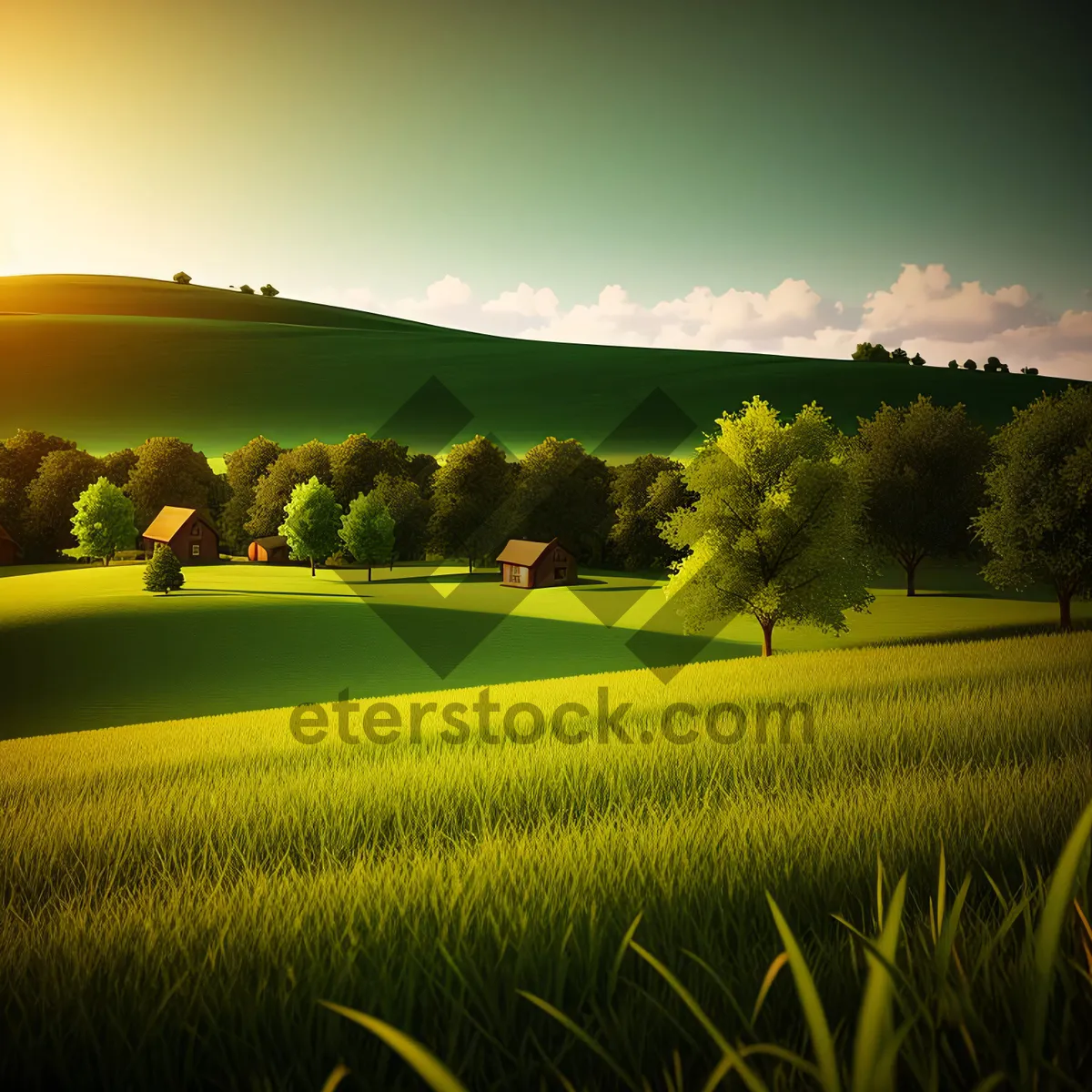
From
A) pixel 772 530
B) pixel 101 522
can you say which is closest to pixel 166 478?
pixel 101 522

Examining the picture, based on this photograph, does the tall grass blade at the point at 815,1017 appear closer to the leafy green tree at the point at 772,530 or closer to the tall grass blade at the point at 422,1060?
the tall grass blade at the point at 422,1060

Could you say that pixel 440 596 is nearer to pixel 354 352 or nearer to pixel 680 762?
pixel 680 762

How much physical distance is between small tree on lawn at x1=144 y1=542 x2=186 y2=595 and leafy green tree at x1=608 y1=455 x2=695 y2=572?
27.8 metres

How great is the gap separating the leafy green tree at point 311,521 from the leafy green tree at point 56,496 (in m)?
15.0

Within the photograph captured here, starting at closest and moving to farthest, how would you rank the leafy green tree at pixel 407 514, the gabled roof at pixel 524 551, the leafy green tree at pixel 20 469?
the gabled roof at pixel 524 551
the leafy green tree at pixel 20 469
the leafy green tree at pixel 407 514

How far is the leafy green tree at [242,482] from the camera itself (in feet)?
193

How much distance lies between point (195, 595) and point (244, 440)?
45.2 meters

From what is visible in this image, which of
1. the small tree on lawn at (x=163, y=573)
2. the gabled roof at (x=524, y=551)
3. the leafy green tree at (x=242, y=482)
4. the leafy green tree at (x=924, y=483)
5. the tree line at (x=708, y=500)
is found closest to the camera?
the tree line at (x=708, y=500)

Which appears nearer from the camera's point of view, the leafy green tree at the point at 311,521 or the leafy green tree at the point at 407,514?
the leafy green tree at the point at 311,521

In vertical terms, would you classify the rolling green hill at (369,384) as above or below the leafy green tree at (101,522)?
above

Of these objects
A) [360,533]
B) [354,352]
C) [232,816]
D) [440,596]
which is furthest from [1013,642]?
[354,352]

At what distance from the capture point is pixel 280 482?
5741 centimetres

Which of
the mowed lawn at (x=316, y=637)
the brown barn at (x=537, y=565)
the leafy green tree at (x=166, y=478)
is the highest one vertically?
the leafy green tree at (x=166, y=478)

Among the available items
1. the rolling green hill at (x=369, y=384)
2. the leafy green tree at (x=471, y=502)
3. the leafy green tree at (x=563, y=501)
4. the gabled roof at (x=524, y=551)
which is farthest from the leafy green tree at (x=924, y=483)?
the rolling green hill at (x=369, y=384)
